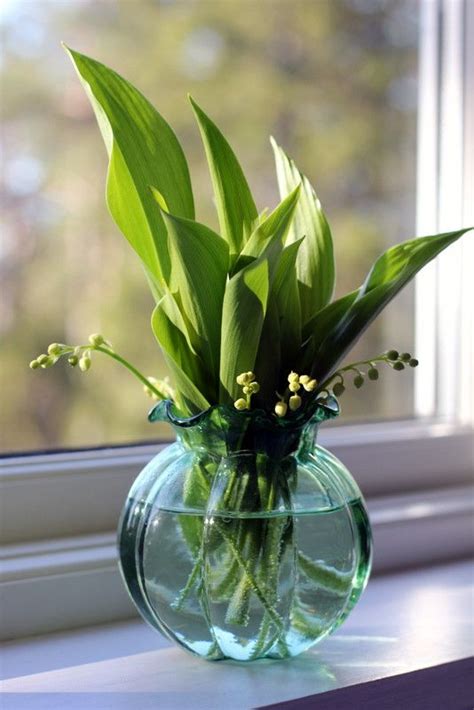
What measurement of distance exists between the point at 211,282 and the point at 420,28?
1.97 feet

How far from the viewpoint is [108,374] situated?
1.00 metres

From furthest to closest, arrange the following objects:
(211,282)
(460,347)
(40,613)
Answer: (460,347) → (40,613) → (211,282)

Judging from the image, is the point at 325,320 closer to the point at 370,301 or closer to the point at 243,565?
the point at 370,301

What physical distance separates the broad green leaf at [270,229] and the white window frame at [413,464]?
0.28 m

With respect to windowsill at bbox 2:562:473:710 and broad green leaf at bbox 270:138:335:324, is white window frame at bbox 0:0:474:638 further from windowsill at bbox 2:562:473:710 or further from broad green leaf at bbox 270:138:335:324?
broad green leaf at bbox 270:138:335:324

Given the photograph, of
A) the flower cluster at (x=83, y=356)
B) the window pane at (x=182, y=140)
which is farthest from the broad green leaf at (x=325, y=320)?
the window pane at (x=182, y=140)

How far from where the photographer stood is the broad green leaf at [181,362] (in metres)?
0.57

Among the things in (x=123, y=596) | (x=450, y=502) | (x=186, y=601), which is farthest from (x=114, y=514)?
(x=450, y=502)

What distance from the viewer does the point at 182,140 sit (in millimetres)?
1062

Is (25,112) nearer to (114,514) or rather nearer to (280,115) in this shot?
(280,115)

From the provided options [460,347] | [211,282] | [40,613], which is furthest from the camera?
[460,347]

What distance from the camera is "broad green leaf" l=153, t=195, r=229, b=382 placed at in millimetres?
533

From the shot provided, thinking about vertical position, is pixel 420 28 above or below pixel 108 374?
above

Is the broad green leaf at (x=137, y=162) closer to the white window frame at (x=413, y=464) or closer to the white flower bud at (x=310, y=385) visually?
the white flower bud at (x=310, y=385)
